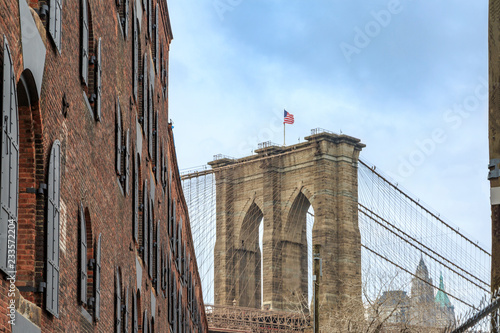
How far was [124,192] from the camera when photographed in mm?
15727

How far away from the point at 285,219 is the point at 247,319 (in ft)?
29.9

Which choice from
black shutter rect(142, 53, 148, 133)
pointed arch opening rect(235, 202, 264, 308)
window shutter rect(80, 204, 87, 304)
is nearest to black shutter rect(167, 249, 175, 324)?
black shutter rect(142, 53, 148, 133)

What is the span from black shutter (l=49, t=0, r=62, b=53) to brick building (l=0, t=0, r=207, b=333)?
1 centimetres

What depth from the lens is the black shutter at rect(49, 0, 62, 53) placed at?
9266 mm

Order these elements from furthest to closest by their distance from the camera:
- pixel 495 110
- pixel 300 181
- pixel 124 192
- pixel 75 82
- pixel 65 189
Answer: pixel 300 181 → pixel 124 192 → pixel 75 82 → pixel 65 189 → pixel 495 110

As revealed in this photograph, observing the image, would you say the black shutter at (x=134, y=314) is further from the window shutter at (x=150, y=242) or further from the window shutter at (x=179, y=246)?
the window shutter at (x=179, y=246)

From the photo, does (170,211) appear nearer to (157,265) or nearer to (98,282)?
(157,265)

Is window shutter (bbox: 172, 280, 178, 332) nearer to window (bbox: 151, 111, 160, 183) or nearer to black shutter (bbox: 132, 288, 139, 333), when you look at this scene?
window (bbox: 151, 111, 160, 183)

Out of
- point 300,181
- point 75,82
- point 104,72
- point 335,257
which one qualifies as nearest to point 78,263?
point 75,82

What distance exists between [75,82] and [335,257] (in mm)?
63118

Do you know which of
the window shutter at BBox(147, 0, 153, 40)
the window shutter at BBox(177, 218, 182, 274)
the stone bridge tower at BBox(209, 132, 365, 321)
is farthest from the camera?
the stone bridge tower at BBox(209, 132, 365, 321)

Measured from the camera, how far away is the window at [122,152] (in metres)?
14.6

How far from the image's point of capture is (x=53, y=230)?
913 centimetres

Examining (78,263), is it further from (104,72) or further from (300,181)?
(300,181)
